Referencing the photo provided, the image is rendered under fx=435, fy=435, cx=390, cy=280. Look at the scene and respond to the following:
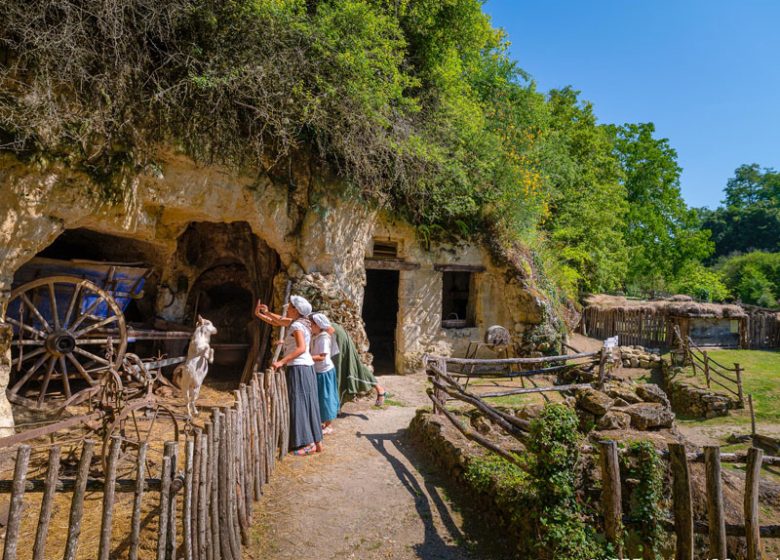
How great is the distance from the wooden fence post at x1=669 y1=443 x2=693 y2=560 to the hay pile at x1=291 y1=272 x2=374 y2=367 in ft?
20.2

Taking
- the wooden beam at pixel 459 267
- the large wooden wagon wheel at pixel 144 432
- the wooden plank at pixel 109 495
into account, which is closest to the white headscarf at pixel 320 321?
the large wooden wagon wheel at pixel 144 432

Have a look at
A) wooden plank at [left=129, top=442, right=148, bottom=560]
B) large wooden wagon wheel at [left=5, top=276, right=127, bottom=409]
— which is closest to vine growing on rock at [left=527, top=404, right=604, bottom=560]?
wooden plank at [left=129, top=442, right=148, bottom=560]

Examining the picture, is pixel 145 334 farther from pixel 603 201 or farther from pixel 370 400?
pixel 603 201

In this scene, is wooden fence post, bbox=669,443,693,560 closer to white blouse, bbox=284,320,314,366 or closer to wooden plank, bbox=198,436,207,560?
wooden plank, bbox=198,436,207,560

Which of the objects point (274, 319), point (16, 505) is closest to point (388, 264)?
point (274, 319)

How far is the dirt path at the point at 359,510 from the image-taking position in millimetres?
3609

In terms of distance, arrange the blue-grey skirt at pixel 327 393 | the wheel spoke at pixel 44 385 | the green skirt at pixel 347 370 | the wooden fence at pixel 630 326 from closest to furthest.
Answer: the blue-grey skirt at pixel 327 393, the wheel spoke at pixel 44 385, the green skirt at pixel 347 370, the wooden fence at pixel 630 326

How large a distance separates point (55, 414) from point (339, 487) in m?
4.73

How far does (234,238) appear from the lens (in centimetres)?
1042

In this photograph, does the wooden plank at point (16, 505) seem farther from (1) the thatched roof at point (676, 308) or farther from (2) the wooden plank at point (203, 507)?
(1) the thatched roof at point (676, 308)

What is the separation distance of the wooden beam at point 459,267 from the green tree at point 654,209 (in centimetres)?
1705

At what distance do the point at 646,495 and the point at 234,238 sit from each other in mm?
9483

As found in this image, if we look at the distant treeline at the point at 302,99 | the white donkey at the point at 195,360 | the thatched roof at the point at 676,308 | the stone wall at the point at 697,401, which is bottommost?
the stone wall at the point at 697,401

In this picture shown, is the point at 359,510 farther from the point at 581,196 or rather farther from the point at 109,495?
the point at 581,196
